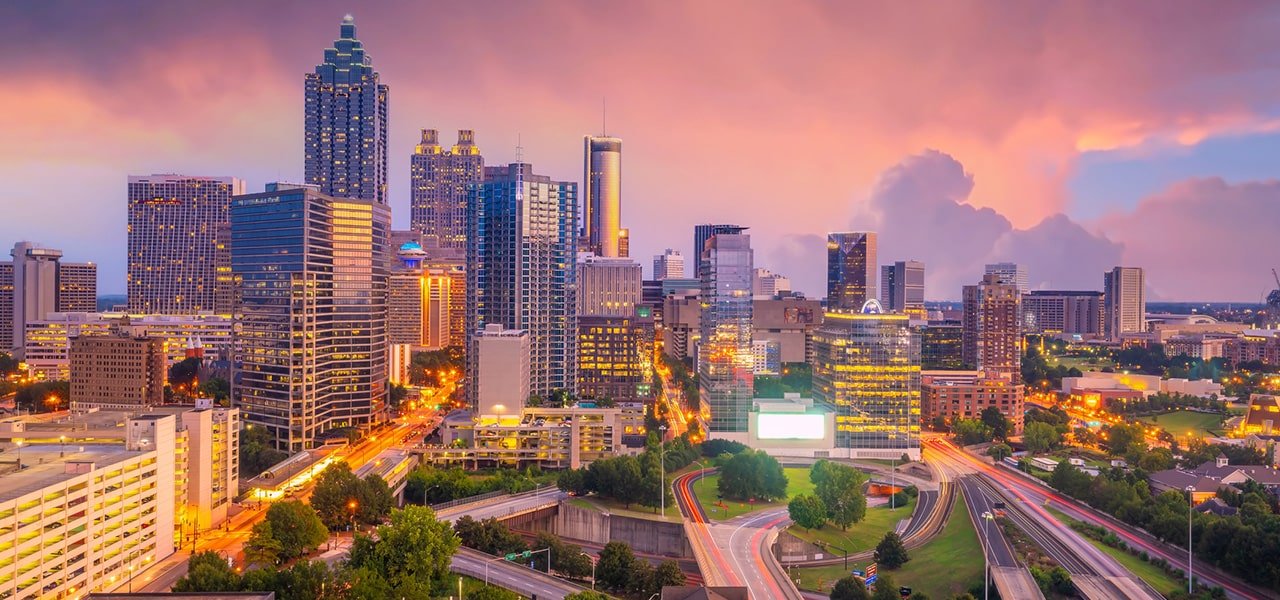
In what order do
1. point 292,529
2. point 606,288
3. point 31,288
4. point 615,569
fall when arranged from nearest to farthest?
point 615,569 < point 292,529 < point 31,288 < point 606,288

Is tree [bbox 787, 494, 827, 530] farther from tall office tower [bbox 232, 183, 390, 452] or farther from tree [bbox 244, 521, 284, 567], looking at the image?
tall office tower [bbox 232, 183, 390, 452]

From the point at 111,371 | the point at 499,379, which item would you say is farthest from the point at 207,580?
the point at 111,371

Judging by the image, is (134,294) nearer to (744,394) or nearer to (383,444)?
(383,444)

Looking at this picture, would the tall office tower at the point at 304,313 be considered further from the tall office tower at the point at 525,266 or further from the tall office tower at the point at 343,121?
the tall office tower at the point at 343,121

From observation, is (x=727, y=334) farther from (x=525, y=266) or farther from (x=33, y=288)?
(x=33, y=288)

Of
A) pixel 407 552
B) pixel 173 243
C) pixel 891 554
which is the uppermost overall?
pixel 173 243

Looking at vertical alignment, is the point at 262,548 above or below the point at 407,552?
below
